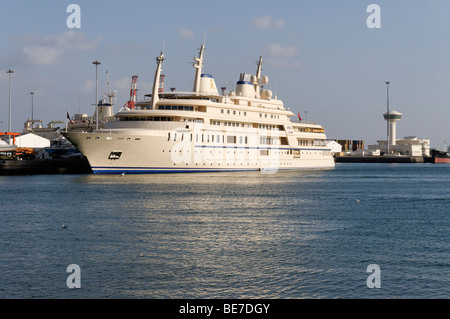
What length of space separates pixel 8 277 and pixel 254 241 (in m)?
10.7

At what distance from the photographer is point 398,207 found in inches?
1560

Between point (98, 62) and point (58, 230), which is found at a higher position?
point (98, 62)

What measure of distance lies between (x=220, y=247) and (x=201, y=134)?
4757 cm

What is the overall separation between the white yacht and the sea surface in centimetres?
1978

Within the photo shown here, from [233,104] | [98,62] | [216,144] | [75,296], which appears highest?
[98,62]

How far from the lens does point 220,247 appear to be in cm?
2312

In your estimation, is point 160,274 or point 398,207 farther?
point 398,207

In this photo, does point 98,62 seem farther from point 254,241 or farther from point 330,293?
point 330,293

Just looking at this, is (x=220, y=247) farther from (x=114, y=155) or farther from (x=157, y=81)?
(x=157, y=81)

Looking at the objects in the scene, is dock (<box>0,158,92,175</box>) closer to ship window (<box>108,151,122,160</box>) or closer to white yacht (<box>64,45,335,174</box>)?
white yacht (<box>64,45,335,174</box>)

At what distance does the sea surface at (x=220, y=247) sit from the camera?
677 inches

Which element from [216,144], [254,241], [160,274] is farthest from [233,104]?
[160,274]

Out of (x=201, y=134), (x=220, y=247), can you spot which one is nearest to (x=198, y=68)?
(x=201, y=134)
